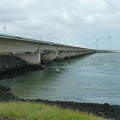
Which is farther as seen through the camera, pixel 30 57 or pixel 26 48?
pixel 30 57

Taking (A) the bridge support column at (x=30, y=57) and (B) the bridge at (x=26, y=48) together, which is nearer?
(B) the bridge at (x=26, y=48)

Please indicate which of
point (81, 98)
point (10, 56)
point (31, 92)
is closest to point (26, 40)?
point (10, 56)

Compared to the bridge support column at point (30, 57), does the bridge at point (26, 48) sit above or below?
above

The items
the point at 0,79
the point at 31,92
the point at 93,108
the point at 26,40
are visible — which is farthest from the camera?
the point at 26,40

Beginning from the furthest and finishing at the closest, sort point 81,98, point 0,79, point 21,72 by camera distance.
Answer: point 21,72 → point 0,79 → point 81,98

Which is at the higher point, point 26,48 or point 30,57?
point 26,48

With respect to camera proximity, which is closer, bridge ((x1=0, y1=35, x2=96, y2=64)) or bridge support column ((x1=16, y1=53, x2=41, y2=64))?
bridge ((x1=0, y1=35, x2=96, y2=64))

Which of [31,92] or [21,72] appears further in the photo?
[21,72]

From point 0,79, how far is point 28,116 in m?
27.2

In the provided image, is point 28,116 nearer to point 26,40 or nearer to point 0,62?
point 0,62

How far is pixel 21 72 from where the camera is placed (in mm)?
46156

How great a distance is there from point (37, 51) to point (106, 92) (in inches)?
1346

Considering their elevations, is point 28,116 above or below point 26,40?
below

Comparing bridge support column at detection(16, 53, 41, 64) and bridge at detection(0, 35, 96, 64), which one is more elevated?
bridge at detection(0, 35, 96, 64)
